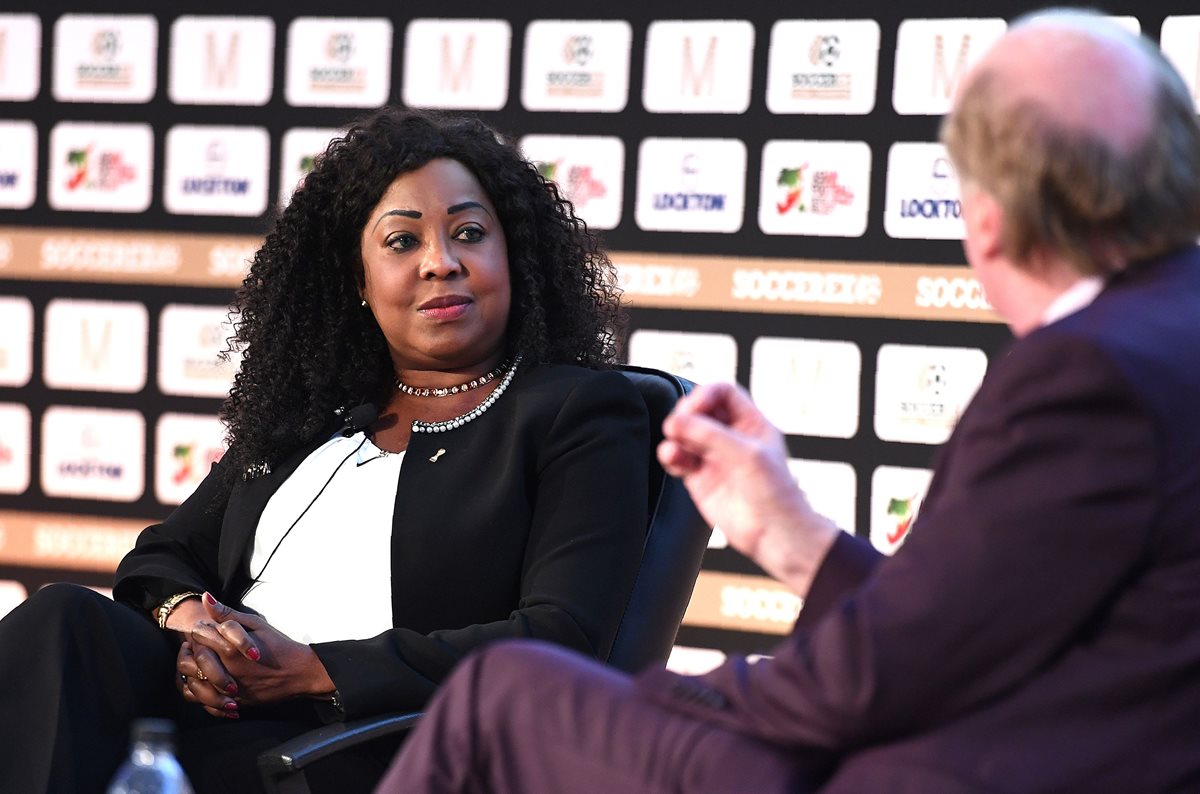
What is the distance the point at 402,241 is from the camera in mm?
2717

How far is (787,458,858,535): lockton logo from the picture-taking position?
4418 millimetres

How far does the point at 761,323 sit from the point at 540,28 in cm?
113

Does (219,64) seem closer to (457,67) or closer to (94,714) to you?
(457,67)

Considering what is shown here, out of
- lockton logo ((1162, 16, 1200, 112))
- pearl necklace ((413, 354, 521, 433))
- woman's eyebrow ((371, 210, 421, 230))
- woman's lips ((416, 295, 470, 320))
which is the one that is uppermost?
lockton logo ((1162, 16, 1200, 112))

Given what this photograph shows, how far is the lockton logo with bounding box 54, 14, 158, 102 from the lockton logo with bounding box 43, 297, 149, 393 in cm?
69

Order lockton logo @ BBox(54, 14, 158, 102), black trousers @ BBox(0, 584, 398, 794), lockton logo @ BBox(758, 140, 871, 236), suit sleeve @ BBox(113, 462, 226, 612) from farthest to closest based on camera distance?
lockton logo @ BBox(54, 14, 158, 102) → lockton logo @ BBox(758, 140, 871, 236) → suit sleeve @ BBox(113, 462, 226, 612) → black trousers @ BBox(0, 584, 398, 794)

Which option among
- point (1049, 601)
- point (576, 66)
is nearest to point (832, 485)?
point (576, 66)

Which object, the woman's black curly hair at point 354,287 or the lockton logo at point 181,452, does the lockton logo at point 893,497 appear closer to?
the woman's black curly hair at point 354,287

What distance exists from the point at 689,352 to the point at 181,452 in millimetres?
1744

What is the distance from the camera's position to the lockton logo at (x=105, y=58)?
16.5 feet

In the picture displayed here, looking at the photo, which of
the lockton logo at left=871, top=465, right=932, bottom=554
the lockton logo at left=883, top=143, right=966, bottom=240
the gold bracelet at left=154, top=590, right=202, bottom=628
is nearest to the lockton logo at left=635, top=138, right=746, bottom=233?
the lockton logo at left=883, top=143, right=966, bottom=240

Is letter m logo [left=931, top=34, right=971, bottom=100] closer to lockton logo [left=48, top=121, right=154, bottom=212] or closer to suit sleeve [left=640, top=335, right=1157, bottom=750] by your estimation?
lockton logo [left=48, top=121, right=154, bottom=212]

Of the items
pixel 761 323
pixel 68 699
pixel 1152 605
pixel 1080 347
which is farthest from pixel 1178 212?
pixel 761 323

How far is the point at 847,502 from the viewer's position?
443 centimetres
